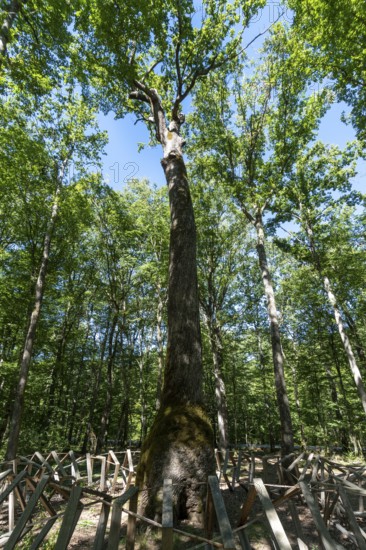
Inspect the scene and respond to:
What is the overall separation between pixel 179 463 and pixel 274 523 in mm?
1942

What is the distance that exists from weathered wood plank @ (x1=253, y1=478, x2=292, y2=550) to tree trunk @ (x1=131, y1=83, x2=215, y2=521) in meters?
1.44

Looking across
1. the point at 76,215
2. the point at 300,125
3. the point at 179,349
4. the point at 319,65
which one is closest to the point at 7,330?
the point at 76,215

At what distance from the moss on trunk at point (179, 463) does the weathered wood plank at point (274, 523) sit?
1.42 meters

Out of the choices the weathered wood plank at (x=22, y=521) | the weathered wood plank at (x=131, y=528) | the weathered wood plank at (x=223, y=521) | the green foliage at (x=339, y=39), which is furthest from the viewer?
the green foliage at (x=339, y=39)

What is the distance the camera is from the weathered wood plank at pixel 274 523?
68.7 inches

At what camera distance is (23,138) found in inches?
Answer: 436

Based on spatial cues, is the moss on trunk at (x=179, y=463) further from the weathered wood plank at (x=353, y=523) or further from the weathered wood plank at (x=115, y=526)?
the weathered wood plank at (x=353, y=523)

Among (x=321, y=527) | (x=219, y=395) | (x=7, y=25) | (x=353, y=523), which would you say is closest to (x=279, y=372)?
(x=219, y=395)

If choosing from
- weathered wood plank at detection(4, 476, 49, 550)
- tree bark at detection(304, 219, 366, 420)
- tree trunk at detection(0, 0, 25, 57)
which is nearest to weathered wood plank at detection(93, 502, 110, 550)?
weathered wood plank at detection(4, 476, 49, 550)

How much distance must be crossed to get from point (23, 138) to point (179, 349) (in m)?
11.4

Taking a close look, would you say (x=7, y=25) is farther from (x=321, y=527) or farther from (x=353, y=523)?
(x=353, y=523)

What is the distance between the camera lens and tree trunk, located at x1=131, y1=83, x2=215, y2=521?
3.50m

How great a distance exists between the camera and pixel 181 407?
161 inches

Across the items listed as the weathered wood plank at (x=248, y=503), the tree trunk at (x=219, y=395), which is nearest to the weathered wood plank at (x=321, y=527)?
the weathered wood plank at (x=248, y=503)
